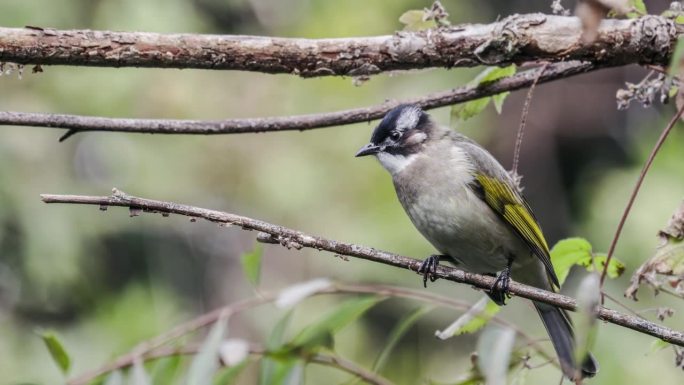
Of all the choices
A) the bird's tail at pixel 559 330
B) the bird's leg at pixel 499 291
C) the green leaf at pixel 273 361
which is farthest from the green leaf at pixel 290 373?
the bird's tail at pixel 559 330

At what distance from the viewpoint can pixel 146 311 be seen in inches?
289

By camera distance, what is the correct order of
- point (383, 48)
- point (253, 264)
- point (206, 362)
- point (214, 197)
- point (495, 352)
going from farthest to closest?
point (214, 197), point (383, 48), point (253, 264), point (206, 362), point (495, 352)

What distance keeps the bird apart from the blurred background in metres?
2.96

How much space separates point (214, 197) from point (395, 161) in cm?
444

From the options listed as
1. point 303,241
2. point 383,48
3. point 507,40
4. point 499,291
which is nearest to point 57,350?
point 303,241

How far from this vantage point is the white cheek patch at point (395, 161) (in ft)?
13.2

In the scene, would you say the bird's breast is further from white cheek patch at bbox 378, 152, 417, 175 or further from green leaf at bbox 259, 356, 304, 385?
green leaf at bbox 259, 356, 304, 385

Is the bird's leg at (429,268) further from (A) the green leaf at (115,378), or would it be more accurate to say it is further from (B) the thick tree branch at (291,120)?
(A) the green leaf at (115,378)

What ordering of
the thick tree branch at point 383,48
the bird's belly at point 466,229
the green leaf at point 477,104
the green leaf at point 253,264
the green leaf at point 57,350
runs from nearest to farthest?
the green leaf at point 57,350
the green leaf at point 253,264
the thick tree branch at point 383,48
the green leaf at point 477,104
the bird's belly at point 466,229

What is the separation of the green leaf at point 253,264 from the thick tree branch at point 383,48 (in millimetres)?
652

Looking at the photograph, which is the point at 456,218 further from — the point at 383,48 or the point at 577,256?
the point at 383,48

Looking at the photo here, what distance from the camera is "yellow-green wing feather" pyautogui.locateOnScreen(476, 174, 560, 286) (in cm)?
382

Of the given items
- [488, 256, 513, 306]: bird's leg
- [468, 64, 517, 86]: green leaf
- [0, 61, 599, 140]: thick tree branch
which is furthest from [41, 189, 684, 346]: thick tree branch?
[468, 64, 517, 86]: green leaf

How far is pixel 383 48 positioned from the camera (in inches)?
120
